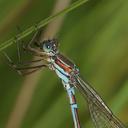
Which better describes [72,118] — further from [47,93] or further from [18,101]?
[18,101]

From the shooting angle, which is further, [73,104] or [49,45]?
[73,104]

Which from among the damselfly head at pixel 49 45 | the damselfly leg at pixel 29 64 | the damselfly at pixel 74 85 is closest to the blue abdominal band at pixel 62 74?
the damselfly at pixel 74 85

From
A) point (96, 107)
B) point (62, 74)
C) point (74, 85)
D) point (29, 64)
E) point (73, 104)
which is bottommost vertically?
point (96, 107)

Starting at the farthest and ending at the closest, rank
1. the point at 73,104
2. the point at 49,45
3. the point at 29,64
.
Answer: the point at 73,104
the point at 29,64
the point at 49,45

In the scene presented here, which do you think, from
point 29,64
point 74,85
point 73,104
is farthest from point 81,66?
point 29,64

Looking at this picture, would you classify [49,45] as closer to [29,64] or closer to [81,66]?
[29,64]

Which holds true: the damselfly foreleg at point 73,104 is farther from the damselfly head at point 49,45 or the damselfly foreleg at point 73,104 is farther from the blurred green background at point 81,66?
the damselfly head at point 49,45

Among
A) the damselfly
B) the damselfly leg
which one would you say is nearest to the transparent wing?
the damselfly
